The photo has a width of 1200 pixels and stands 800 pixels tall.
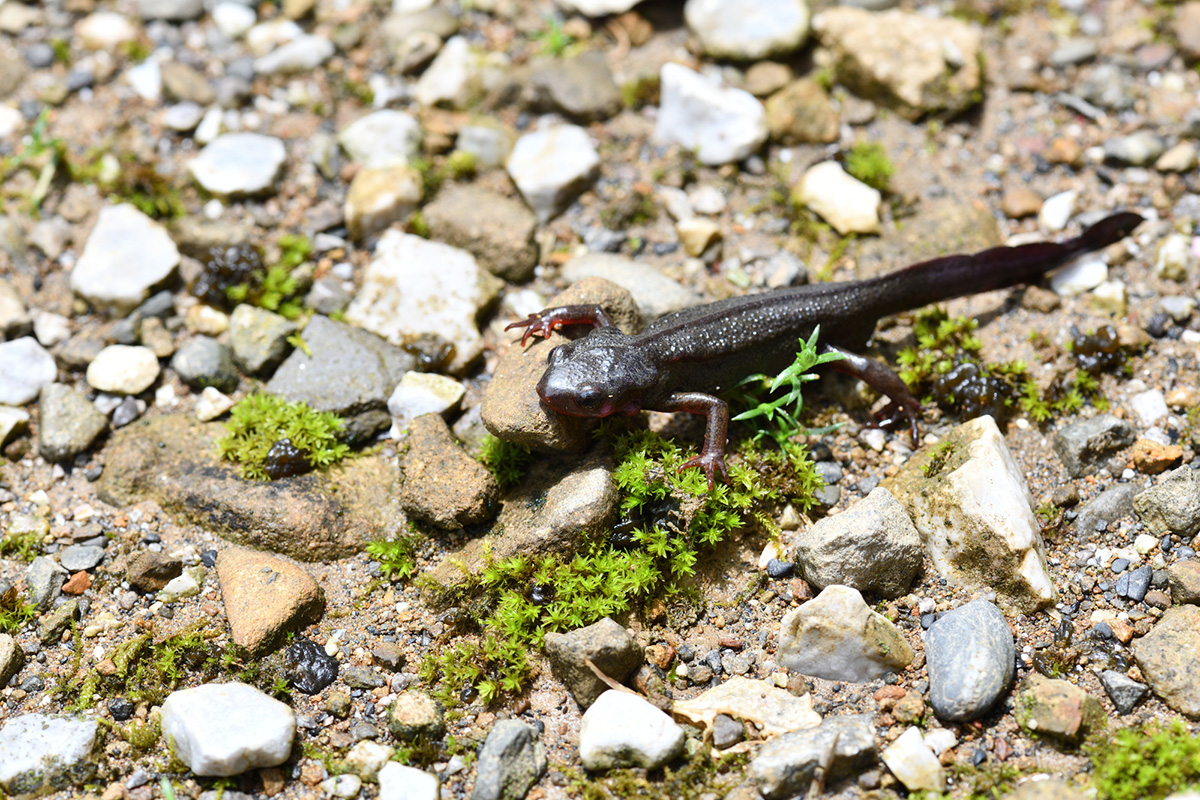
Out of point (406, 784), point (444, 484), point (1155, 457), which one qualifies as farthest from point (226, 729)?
point (1155, 457)

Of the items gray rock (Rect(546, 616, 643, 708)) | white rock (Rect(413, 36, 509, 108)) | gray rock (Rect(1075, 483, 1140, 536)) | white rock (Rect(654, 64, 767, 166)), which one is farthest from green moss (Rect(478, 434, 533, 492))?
white rock (Rect(413, 36, 509, 108))

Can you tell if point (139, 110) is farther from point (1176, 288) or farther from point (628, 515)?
point (1176, 288)

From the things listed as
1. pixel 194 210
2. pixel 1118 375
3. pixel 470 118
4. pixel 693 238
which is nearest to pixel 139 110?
pixel 194 210

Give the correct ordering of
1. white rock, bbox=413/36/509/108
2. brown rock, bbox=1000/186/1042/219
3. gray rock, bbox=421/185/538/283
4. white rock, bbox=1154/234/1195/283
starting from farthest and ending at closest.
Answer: white rock, bbox=413/36/509/108
brown rock, bbox=1000/186/1042/219
gray rock, bbox=421/185/538/283
white rock, bbox=1154/234/1195/283

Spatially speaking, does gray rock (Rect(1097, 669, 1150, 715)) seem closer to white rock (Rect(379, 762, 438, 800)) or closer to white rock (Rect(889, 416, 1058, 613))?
white rock (Rect(889, 416, 1058, 613))

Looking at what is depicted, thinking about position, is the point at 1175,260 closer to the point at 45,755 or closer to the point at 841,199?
the point at 841,199
